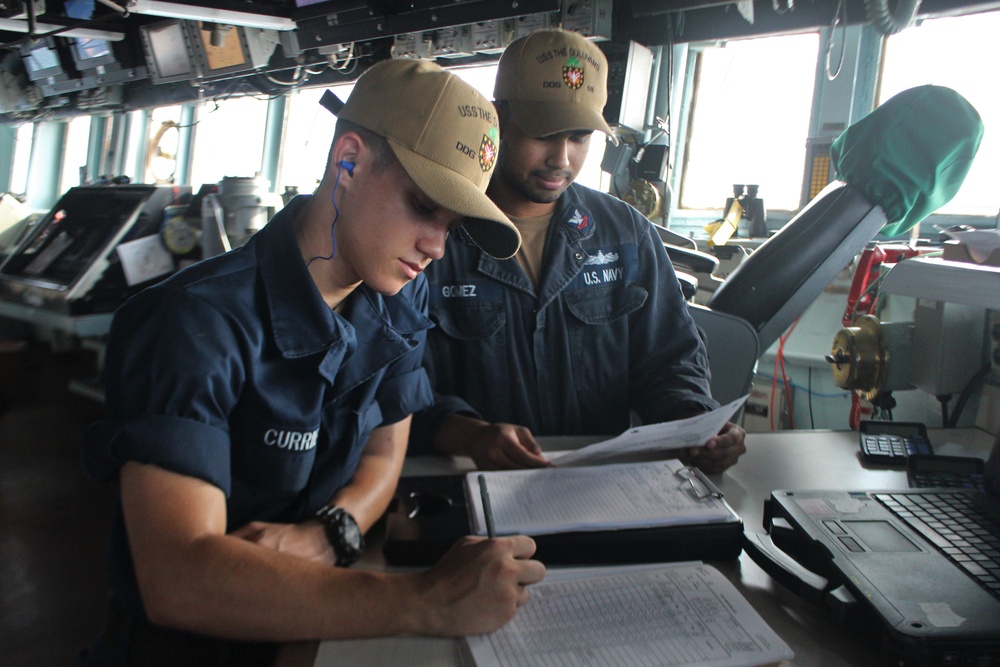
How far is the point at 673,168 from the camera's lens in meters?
3.61

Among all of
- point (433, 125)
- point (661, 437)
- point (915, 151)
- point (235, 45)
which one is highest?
point (235, 45)

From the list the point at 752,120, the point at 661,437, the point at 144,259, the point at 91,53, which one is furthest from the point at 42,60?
the point at 661,437

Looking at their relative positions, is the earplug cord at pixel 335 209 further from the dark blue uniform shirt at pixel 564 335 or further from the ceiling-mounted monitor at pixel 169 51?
the ceiling-mounted monitor at pixel 169 51

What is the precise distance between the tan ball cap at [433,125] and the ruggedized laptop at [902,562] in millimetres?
570

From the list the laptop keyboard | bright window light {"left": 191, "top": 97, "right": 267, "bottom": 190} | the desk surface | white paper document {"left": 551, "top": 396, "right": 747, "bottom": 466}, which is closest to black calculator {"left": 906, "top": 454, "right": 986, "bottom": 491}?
the desk surface

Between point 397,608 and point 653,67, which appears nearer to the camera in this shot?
point 397,608

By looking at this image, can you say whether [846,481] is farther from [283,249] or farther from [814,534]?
[283,249]

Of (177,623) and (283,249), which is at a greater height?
(283,249)

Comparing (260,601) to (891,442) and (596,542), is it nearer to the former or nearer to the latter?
(596,542)

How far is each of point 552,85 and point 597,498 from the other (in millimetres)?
895

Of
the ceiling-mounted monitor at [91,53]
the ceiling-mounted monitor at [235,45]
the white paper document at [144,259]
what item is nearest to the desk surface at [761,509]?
the white paper document at [144,259]

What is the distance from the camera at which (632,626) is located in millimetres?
720

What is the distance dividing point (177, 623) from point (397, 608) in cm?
23

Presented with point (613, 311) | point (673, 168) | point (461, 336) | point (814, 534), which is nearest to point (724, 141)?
point (673, 168)
